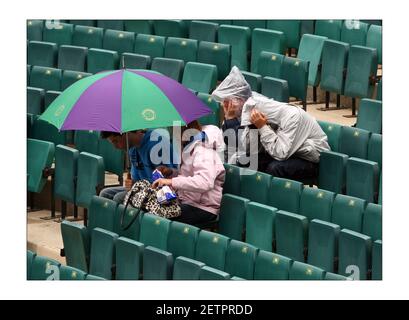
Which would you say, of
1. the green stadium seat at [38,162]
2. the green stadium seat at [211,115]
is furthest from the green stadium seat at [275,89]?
the green stadium seat at [38,162]

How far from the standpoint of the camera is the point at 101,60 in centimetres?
679

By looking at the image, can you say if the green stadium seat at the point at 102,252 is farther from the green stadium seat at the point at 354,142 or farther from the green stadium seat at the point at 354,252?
the green stadium seat at the point at 354,142

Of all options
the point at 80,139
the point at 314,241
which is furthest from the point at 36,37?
the point at 314,241

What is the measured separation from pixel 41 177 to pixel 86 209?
291 millimetres

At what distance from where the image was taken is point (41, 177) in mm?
5711

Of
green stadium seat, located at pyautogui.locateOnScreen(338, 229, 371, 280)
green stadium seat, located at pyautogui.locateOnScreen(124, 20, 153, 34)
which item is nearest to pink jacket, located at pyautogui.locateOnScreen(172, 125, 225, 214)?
green stadium seat, located at pyautogui.locateOnScreen(338, 229, 371, 280)

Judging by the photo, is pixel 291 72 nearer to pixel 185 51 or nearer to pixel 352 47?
pixel 352 47

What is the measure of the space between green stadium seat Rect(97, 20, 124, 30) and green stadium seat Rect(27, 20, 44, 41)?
1.25 feet

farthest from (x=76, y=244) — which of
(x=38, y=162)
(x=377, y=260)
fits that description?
(x=377, y=260)

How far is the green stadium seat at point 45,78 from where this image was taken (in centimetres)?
660

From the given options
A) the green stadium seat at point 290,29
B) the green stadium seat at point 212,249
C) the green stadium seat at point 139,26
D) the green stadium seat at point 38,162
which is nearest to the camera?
the green stadium seat at point 212,249

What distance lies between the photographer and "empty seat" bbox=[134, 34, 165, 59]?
686 centimetres

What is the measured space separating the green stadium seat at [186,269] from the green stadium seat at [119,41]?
9.12 feet

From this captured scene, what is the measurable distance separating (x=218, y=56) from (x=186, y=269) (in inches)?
92.6
